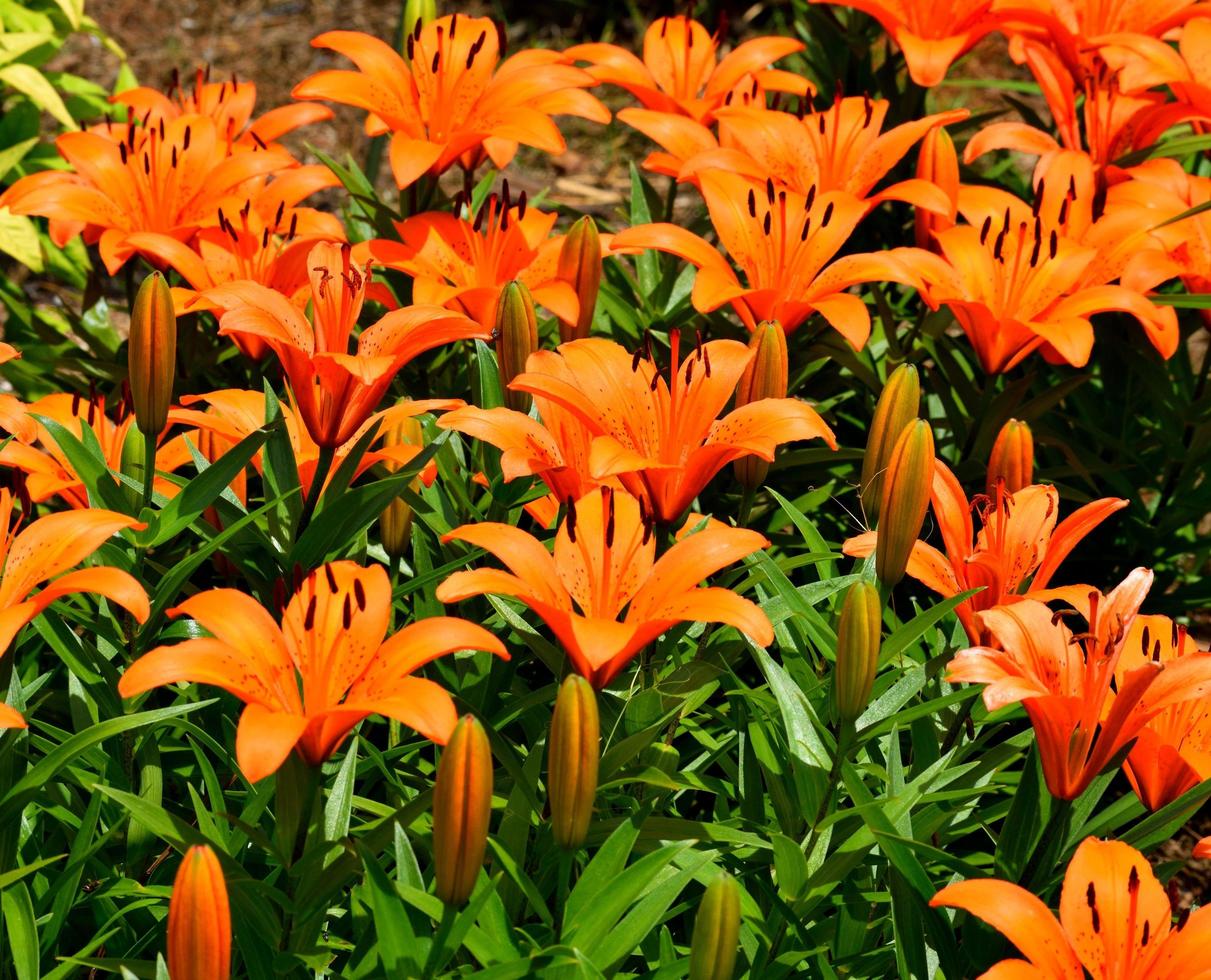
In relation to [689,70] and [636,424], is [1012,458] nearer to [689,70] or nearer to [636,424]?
[636,424]

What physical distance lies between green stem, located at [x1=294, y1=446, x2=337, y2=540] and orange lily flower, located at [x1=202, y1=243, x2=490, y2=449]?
0.01 m

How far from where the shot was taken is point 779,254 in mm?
2059

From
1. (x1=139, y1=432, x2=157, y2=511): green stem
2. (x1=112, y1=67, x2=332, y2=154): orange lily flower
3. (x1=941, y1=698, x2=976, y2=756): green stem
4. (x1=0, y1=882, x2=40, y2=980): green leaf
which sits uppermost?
(x1=112, y1=67, x2=332, y2=154): orange lily flower

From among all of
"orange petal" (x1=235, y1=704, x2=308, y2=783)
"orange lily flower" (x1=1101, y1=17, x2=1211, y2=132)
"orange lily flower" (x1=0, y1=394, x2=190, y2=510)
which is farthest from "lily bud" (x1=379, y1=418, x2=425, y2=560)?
"orange lily flower" (x1=1101, y1=17, x2=1211, y2=132)

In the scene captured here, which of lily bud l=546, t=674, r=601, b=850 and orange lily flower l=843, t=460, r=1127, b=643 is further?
orange lily flower l=843, t=460, r=1127, b=643

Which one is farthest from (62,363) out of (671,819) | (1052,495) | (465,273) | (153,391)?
(1052,495)

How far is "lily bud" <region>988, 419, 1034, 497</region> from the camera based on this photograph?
1777 mm

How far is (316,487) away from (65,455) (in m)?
0.28

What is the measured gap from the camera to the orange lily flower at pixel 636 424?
160 centimetres

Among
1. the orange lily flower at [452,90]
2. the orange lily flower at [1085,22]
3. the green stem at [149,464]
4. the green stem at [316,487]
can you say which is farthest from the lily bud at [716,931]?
the orange lily flower at [1085,22]

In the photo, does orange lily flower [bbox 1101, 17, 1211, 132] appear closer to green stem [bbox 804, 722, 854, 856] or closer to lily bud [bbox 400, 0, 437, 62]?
lily bud [bbox 400, 0, 437, 62]

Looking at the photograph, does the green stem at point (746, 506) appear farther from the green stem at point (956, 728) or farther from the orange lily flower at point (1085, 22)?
the orange lily flower at point (1085, 22)

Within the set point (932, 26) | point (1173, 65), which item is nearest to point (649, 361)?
point (932, 26)

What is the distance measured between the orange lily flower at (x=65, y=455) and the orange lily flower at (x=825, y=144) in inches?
37.5
